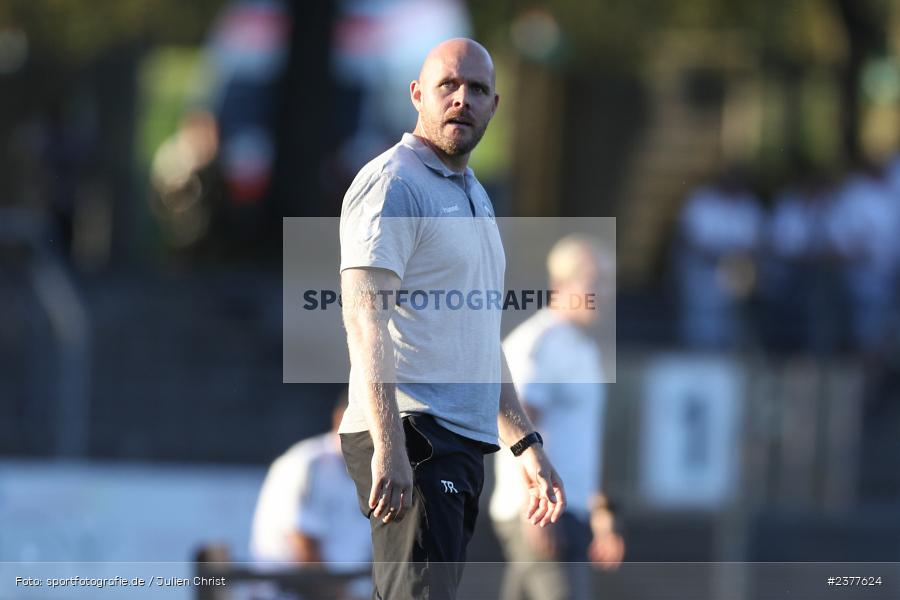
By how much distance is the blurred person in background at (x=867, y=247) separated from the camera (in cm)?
1182

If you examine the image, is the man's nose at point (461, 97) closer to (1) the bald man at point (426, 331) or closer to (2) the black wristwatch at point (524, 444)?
(1) the bald man at point (426, 331)

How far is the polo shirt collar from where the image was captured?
14.9ft

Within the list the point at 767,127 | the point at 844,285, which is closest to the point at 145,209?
the point at 767,127

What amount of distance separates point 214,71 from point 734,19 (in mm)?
7404

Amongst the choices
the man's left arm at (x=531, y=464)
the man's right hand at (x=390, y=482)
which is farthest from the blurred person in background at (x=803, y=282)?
the man's right hand at (x=390, y=482)

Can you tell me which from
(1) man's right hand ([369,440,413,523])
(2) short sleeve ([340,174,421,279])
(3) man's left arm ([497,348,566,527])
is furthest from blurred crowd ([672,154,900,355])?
(1) man's right hand ([369,440,413,523])

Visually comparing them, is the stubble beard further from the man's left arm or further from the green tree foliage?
the green tree foliage

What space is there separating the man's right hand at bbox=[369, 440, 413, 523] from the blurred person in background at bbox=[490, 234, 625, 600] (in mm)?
2251

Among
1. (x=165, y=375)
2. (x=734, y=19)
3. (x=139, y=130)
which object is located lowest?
(x=165, y=375)

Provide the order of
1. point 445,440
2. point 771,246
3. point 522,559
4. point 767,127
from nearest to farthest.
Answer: point 445,440, point 522,559, point 771,246, point 767,127

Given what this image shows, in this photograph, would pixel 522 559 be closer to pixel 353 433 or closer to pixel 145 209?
pixel 353 433

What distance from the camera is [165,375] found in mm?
13336

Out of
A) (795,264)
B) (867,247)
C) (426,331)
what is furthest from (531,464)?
(867,247)

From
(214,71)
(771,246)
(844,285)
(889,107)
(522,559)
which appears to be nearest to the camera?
(522,559)
